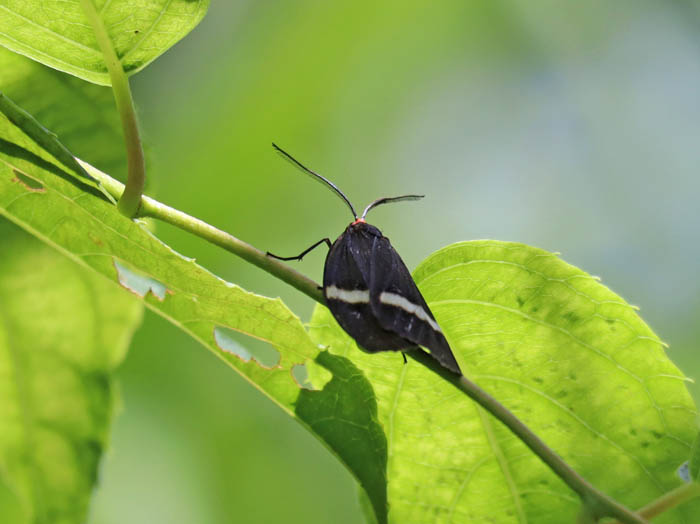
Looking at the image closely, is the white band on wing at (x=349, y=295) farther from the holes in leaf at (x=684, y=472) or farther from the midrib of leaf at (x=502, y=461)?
the holes in leaf at (x=684, y=472)

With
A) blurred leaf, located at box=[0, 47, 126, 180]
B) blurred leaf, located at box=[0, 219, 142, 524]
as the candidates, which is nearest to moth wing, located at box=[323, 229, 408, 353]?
blurred leaf, located at box=[0, 219, 142, 524]

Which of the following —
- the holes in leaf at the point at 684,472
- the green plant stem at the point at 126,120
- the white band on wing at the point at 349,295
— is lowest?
the holes in leaf at the point at 684,472

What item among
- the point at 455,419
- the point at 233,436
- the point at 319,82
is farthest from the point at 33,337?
the point at 319,82

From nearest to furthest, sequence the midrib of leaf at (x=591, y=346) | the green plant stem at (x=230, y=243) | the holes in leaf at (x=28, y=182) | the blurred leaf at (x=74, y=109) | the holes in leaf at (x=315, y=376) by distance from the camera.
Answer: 1. the green plant stem at (x=230, y=243)
2. the holes in leaf at (x=28, y=182)
3. the holes in leaf at (x=315, y=376)
4. the midrib of leaf at (x=591, y=346)
5. the blurred leaf at (x=74, y=109)

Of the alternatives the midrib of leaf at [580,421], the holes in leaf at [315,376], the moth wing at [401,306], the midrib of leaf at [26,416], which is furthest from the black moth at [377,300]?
the midrib of leaf at [26,416]

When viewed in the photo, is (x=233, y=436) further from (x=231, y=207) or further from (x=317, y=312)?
(x=317, y=312)

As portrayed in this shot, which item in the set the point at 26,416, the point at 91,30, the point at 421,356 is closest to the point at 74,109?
the point at 91,30

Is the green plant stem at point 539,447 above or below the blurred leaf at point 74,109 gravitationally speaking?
below
